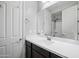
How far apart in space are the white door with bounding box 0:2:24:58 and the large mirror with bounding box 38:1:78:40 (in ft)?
2.44

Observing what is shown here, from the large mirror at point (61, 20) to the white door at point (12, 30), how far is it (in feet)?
2.44

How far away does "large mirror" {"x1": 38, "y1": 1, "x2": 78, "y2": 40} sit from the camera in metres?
1.79

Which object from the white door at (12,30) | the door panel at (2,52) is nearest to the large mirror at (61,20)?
the white door at (12,30)

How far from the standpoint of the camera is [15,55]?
2906mm

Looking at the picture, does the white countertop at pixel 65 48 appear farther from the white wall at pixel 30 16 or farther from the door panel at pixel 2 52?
the door panel at pixel 2 52

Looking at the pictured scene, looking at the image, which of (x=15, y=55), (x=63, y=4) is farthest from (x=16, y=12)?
(x=63, y=4)

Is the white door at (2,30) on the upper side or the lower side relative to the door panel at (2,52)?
upper

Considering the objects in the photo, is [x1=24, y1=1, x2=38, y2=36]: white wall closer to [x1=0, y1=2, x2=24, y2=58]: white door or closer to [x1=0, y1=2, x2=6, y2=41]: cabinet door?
[x1=0, y1=2, x2=24, y2=58]: white door

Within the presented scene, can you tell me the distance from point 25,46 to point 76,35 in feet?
5.64

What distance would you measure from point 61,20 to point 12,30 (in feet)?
4.98

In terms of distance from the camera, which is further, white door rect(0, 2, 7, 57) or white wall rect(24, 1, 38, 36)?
white wall rect(24, 1, 38, 36)

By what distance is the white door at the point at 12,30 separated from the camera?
283cm

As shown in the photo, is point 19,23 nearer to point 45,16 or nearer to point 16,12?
point 16,12

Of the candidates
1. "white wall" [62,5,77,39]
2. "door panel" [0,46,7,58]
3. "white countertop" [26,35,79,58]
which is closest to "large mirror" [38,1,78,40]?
"white wall" [62,5,77,39]
